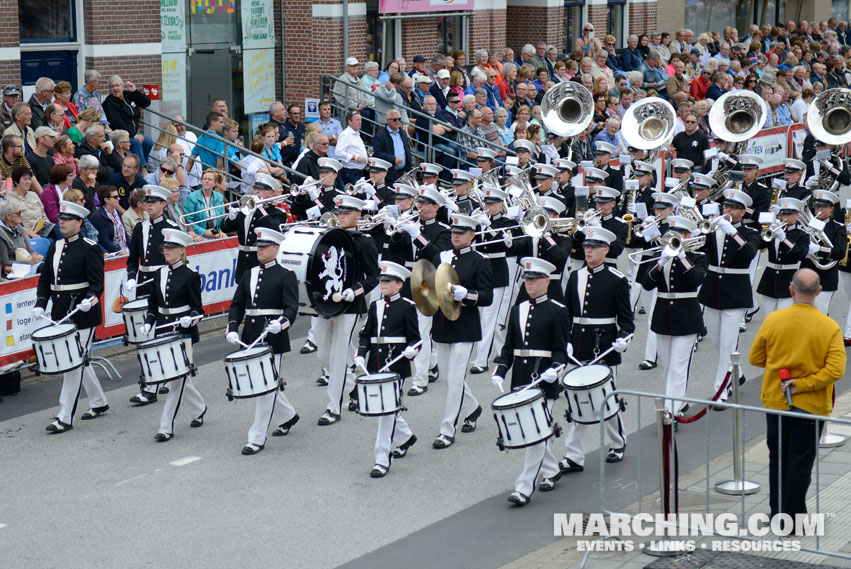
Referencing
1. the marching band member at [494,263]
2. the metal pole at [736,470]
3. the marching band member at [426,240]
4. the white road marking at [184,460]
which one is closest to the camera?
the metal pole at [736,470]

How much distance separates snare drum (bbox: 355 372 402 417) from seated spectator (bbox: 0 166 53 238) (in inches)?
210

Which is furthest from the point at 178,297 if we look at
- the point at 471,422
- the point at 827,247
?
the point at 827,247

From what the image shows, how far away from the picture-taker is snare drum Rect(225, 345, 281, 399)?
1074 cm

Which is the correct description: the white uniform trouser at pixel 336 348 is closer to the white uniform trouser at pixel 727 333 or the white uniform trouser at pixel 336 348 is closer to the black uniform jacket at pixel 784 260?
the white uniform trouser at pixel 727 333

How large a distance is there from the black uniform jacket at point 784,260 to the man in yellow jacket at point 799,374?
15.5 feet

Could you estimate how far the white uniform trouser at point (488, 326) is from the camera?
1362 centimetres

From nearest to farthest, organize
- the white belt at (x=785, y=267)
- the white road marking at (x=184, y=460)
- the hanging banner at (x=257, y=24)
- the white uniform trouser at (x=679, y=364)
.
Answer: the white road marking at (x=184, y=460), the white uniform trouser at (x=679, y=364), the white belt at (x=785, y=267), the hanging banner at (x=257, y=24)

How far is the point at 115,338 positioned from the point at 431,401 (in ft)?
12.4

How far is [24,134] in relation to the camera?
51.5 ft

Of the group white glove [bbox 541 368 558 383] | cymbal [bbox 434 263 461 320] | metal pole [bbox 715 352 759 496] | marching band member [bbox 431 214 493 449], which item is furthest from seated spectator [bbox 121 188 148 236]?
metal pole [bbox 715 352 759 496]

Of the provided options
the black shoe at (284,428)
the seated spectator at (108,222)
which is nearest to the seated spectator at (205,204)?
the seated spectator at (108,222)

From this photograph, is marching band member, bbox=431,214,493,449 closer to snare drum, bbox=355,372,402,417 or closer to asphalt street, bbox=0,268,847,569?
asphalt street, bbox=0,268,847,569

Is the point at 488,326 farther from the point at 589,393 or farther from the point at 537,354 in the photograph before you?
the point at 589,393

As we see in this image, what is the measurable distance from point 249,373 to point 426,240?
2890 mm
